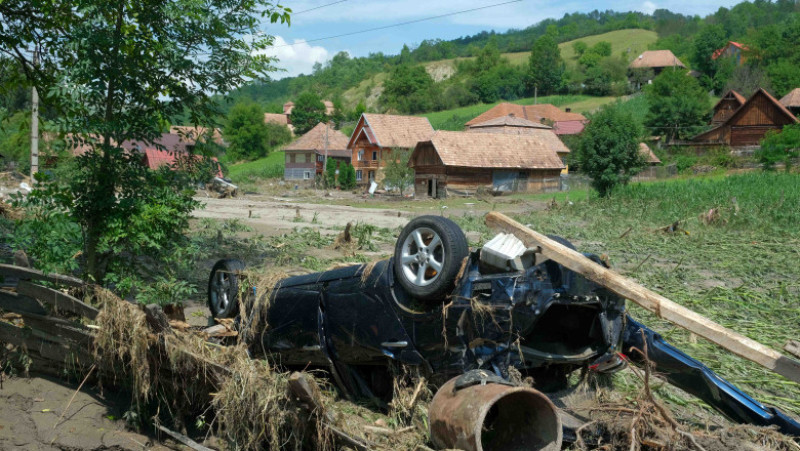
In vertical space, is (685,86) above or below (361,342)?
above

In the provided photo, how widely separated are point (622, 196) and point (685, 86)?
66907mm

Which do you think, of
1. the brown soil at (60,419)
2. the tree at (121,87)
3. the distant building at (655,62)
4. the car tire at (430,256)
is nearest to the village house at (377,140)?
the tree at (121,87)

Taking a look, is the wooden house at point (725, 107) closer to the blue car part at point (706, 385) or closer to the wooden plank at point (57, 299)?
the blue car part at point (706, 385)

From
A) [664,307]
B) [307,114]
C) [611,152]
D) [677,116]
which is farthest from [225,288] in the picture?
[307,114]

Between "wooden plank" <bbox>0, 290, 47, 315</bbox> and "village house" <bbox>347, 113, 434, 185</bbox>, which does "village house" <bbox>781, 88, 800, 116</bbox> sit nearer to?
"village house" <bbox>347, 113, 434, 185</bbox>

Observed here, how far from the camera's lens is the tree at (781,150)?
4388 cm

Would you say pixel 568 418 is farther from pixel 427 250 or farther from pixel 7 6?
pixel 7 6

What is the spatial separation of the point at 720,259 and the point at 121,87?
12090mm

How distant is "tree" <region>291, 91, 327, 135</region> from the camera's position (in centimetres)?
12409

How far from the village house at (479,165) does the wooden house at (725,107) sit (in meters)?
31.1

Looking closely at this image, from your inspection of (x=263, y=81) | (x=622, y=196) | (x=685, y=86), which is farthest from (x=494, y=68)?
(x=263, y=81)

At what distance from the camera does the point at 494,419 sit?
15.3 feet

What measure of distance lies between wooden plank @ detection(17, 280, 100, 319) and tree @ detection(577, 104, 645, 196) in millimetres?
34858

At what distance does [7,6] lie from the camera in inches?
439
